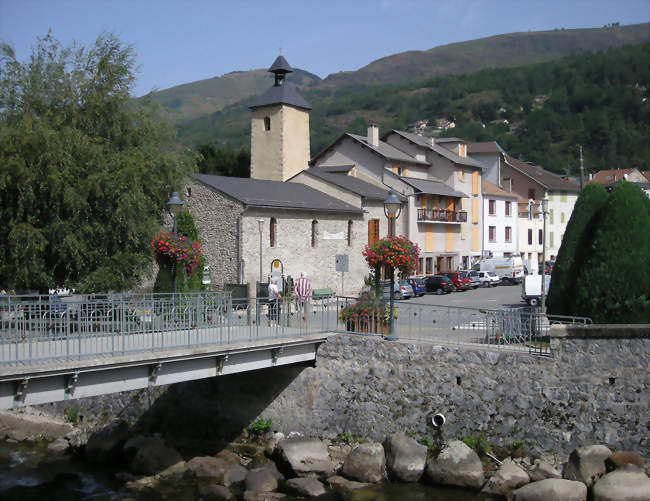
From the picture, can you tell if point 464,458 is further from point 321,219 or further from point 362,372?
point 321,219

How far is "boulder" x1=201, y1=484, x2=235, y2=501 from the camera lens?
15352 millimetres

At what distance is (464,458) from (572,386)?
10.5 ft

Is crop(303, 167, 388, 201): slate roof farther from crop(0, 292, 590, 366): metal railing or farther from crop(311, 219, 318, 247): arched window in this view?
crop(0, 292, 590, 366): metal railing

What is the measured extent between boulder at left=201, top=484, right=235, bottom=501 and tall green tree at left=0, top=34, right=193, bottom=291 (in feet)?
24.9

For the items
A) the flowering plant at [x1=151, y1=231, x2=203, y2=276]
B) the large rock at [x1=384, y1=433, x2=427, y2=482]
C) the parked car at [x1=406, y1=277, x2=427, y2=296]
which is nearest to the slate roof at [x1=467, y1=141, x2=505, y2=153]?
the parked car at [x1=406, y1=277, x2=427, y2=296]

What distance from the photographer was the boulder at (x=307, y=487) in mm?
15281

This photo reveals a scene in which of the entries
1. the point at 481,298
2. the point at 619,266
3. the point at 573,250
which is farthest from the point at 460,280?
the point at 619,266

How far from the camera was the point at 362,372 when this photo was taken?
1811 cm

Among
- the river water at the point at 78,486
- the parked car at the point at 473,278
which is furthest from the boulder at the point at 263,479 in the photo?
the parked car at the point at 473,278

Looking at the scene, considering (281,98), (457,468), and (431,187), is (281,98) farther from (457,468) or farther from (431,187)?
(457,468)

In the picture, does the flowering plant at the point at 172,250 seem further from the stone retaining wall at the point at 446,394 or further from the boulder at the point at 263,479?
the boulder at the point at 263,479

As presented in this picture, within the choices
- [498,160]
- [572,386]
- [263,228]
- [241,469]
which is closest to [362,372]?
[241,469]

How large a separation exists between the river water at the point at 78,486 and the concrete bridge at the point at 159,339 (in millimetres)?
3562

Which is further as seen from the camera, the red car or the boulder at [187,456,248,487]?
the red car
